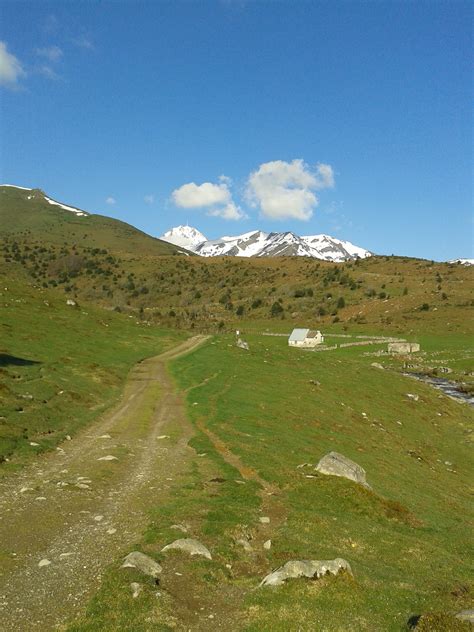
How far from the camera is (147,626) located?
11148 millimetres

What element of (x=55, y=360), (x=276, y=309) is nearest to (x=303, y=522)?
(x=55, y=360)

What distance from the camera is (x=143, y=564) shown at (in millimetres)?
13875

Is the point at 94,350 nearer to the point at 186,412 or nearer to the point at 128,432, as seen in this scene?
the point at 186,412

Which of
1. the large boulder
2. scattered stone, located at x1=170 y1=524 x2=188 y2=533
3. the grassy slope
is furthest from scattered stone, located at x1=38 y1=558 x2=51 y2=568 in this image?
the large boulder

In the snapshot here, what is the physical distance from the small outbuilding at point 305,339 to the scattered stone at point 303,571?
102 metres

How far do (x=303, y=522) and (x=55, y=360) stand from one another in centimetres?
4149

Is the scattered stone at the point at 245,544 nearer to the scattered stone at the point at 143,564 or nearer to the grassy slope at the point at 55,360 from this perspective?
the scattered stone at the point at 143,564

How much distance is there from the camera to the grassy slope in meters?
30.7

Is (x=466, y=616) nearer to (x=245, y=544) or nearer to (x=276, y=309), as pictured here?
(x=245, y=544)

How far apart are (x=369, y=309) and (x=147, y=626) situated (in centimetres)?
16476

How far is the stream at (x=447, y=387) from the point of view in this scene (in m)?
74.4

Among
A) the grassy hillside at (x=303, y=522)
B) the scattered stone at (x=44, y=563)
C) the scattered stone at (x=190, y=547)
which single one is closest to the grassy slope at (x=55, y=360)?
the grassy hillside at (x=303, y=522)

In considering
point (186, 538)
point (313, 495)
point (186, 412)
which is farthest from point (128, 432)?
point (186, 538)

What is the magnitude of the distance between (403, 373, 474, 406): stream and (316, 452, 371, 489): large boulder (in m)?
52.3
